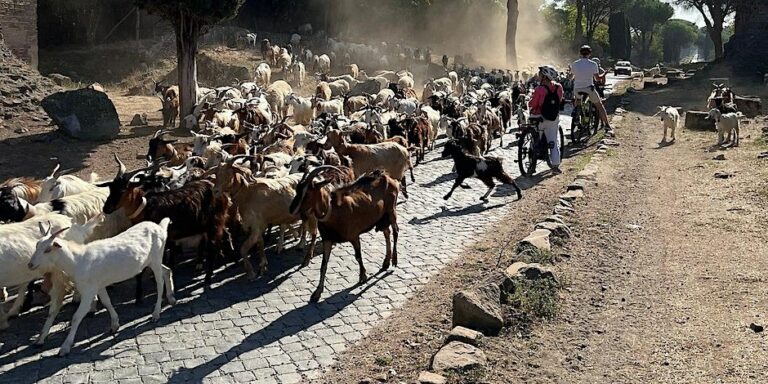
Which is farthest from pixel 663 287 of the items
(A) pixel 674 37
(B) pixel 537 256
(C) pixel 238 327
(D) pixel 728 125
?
(A) pixel 674 37

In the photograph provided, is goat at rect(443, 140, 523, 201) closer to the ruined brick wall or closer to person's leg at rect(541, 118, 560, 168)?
person's leg at rect(541, 118, 560, 168)

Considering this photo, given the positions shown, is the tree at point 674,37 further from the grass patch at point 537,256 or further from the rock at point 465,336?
the rock at point 465,336

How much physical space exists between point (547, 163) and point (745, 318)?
7160 mm

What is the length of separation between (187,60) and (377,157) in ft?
29.7

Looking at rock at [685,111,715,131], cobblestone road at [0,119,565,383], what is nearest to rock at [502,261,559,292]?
cobblestone road at [0,119,565,383]

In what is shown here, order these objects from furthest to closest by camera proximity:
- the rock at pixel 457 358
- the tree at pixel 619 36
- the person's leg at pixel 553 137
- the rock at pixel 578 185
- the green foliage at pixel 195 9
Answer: the tree at pixel 619 36, the green foliage at pixel 195 9, the person's leg at pixel 553 137, the rock at pixel 578 185, the rock at pixel 457 358

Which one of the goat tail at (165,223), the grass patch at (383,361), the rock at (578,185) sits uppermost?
the goat tail at (165,223)

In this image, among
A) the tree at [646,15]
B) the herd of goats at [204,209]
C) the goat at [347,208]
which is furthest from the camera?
the tree at [646,15]

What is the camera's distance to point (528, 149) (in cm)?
1262

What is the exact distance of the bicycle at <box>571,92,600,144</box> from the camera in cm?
1524

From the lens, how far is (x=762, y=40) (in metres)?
32.3

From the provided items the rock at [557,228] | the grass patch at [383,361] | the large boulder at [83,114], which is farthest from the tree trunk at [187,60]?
the grass patch at [383,361]

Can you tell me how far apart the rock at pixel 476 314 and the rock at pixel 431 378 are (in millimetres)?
994

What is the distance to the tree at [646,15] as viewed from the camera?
83438 millimetres
